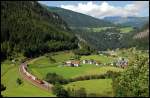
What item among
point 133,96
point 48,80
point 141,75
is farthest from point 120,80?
point 48,80

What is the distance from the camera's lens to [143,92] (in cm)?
5034

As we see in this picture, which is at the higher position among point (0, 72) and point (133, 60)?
point (133, 60)

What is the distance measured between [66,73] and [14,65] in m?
39.7

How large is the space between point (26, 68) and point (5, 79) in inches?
692

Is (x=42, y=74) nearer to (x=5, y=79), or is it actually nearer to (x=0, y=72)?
(x=5, y=79)

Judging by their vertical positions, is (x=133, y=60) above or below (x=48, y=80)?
above

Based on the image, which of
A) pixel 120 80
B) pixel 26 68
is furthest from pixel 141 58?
pixel 26 68

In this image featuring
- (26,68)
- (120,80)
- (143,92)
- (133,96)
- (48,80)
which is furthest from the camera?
(26,68)

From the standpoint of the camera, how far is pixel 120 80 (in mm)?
54500

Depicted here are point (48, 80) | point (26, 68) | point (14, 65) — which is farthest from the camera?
point (14, 65)

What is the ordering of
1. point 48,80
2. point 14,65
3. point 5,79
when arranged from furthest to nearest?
1. point 14,65
2. point 5,79
3. point 48,80

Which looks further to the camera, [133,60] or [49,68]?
[49,68]

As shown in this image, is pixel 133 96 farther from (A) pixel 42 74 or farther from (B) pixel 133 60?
(A) pixel 42 74

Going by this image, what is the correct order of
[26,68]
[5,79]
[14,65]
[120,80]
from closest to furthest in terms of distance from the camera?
[120,80] → [5,79] → [26,68] → [14,65]
